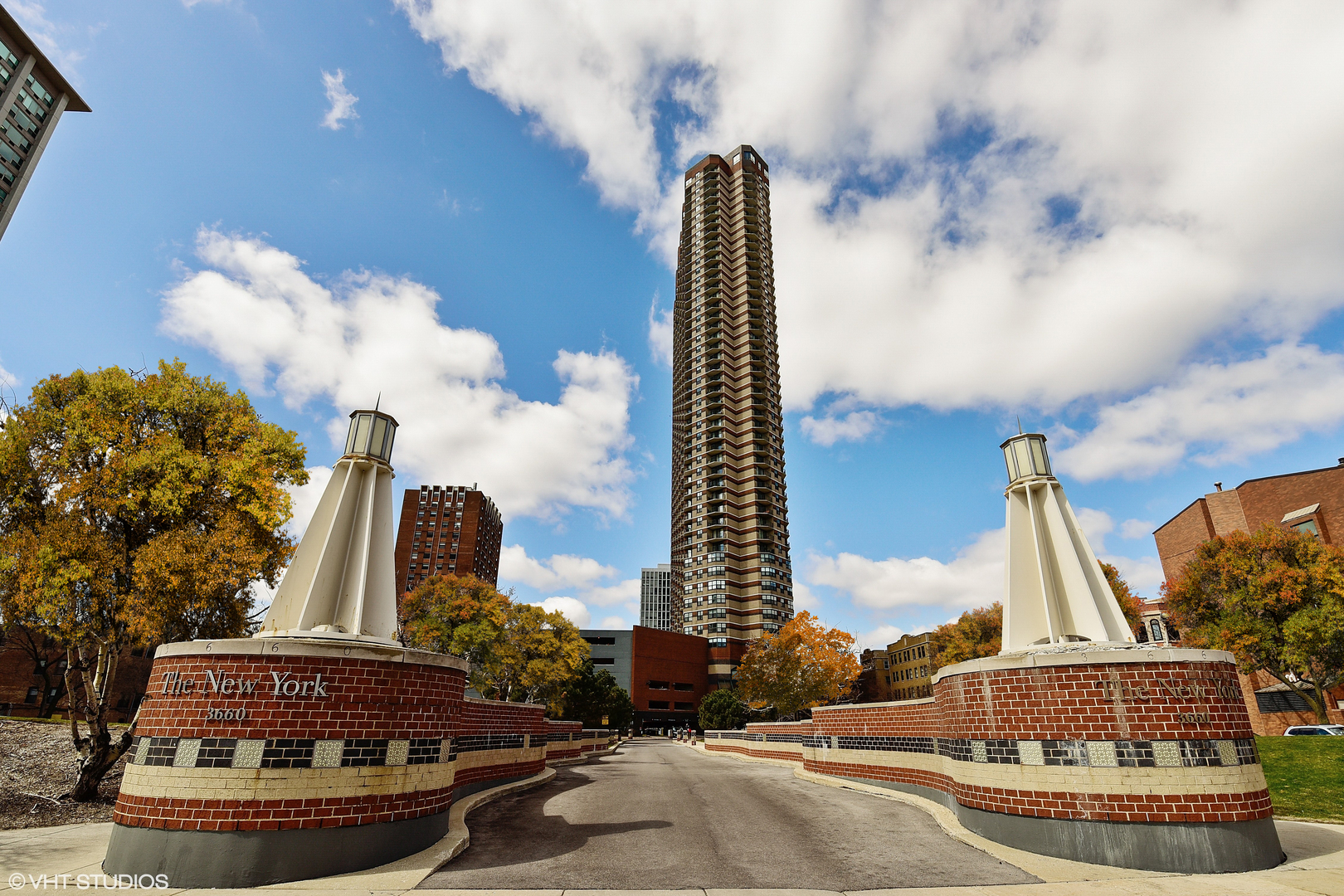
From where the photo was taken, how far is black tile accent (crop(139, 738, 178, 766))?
7574 millimetres

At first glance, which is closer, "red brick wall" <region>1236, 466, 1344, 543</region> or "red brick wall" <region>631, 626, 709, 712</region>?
"red brick wall" <region>1236, 466, 1344, 543</region>

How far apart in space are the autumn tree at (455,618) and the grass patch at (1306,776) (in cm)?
3587

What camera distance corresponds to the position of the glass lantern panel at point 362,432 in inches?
417

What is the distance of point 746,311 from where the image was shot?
96.6 m

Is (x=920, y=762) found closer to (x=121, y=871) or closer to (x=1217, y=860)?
(x=1217, y=860)

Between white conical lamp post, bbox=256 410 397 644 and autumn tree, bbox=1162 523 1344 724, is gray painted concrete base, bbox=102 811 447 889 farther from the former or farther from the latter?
autumn tree, bbox=1162 523 1344 724

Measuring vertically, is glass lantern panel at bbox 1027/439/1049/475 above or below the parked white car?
above

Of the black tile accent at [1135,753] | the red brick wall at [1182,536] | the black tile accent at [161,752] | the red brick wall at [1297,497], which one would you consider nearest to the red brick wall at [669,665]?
the red brick wall at [1182,536]

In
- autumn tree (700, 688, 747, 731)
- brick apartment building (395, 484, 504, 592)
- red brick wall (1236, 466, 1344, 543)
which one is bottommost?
autumn tree (700, 688, 747, 731)

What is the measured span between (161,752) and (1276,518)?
60.2 meters

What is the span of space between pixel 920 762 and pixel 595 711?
51.6 meters

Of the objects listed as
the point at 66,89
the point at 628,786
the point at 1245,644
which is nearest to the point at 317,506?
the point at 628,786

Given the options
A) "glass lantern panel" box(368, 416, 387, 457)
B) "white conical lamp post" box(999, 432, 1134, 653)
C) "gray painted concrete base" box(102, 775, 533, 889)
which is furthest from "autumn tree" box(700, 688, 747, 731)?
"gray painted concrete base" box(102, 775, 533, 889)

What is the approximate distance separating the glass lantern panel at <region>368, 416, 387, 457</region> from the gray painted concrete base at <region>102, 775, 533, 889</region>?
575 cm
